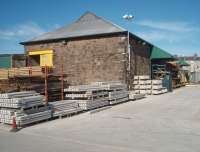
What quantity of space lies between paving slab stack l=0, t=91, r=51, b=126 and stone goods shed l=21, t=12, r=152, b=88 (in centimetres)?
1128

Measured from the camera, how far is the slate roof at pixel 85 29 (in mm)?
23353

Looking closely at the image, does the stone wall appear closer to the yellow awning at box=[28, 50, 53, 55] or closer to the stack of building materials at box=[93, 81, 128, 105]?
the yellow awning at box=[28, 50, 53, 55]

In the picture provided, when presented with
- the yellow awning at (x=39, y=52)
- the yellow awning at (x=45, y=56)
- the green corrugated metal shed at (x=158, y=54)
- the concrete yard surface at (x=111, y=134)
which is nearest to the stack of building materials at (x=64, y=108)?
the concrete yard surface at (x=111, y=134)

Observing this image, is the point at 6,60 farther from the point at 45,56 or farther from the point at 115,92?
the point at 115,92

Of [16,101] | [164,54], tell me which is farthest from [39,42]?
[16,101]

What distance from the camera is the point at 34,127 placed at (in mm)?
10680

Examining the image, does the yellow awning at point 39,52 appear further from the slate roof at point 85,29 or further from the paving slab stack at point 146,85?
the paving slab stack at point 146,85

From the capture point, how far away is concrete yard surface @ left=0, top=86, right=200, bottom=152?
757 cm

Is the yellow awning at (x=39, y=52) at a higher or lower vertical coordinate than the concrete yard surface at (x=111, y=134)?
higher

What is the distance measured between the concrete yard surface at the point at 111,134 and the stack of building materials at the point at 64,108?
0.46 meters

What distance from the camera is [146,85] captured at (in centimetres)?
2339

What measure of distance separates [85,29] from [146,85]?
23.5ft

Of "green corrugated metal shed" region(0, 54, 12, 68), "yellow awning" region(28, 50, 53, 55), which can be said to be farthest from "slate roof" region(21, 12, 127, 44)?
"green corrugated metal shed" region(0, 54, 12, 68)

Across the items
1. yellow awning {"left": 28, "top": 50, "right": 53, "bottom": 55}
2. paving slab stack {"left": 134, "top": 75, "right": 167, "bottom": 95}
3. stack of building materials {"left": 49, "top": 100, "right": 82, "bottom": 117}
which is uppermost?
yellow awning {"left": 28, "top": 50, "right": 53, "bottom": 55}
